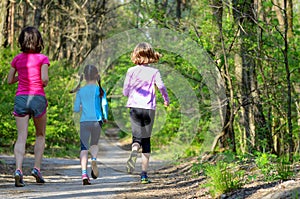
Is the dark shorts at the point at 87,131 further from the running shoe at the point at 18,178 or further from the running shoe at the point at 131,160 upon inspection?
the running shoe at the point at 18,178

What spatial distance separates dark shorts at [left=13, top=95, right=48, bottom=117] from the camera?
Answer: 275 inches

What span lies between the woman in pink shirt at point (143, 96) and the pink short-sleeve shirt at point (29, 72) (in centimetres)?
135

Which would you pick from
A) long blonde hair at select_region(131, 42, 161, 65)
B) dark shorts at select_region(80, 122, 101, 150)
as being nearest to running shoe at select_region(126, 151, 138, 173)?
dark shorts at select_region(80, 122, 101, 150)

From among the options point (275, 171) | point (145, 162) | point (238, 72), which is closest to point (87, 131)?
point (145, 162)

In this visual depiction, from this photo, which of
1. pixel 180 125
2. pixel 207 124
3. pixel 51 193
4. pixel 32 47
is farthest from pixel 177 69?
pixel 51 193

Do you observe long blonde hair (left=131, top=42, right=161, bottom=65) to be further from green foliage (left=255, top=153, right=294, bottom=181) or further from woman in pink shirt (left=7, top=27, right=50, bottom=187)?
green foliage (left=255, top=153, right=294, bottom=181)

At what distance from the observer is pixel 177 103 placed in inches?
631

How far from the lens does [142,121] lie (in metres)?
7.87

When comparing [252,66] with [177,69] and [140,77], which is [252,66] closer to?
[177,69]

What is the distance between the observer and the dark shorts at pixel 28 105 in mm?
6977

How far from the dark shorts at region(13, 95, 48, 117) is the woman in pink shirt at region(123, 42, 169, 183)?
1383mm

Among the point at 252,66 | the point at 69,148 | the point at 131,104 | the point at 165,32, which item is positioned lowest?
the point at 69,148

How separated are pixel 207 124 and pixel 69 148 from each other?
7446 mm

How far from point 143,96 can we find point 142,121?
35 centimetres
